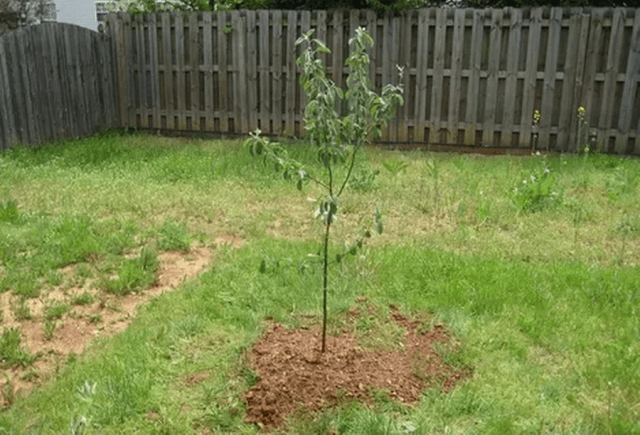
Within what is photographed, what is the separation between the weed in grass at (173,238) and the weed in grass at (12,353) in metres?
1.70

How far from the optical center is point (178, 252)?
5.47 m

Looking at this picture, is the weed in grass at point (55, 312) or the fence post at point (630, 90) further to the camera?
the fence post at point (630, 90)

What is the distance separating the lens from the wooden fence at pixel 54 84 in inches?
337

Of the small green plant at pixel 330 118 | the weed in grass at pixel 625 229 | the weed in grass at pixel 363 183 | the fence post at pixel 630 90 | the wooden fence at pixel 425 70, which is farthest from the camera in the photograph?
the wooden fence at pixel 425 70

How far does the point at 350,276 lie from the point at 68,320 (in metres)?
2.01

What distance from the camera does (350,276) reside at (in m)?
4.70

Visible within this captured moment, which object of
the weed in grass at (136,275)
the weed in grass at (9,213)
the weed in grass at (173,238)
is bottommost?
the weed in grass at (136,275)

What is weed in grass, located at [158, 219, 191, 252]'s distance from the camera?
5.52m

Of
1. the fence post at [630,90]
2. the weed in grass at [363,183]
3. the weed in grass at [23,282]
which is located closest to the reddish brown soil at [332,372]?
the weed in grass at [23,282]

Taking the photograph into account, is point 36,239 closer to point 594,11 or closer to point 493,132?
point 493,132

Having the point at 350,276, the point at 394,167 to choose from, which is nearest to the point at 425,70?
the point at 394,167

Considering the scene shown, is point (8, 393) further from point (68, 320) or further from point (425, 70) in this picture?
Answer: point (425, 70)

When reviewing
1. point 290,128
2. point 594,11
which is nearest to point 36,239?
point 290,128

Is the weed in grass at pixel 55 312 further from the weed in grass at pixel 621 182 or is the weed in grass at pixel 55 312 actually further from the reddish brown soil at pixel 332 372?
the weed in grass at pixel 621 182
